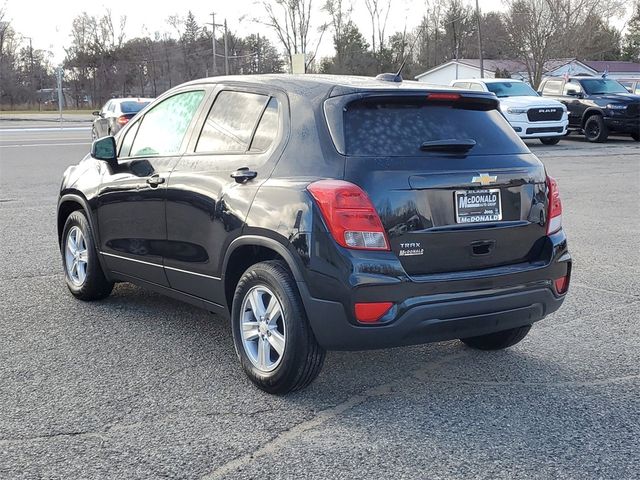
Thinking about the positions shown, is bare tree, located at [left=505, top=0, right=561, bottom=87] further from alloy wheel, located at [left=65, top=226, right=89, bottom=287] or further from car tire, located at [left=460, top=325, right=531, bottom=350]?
car tire, located at [left=460, top=325, right=531, bottom=350]

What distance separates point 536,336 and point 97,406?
2823 millimetres

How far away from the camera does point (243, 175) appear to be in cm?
431

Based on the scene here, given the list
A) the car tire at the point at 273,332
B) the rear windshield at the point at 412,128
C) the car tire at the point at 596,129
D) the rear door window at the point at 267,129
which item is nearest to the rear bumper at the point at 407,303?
the car tire at the point at 273,332

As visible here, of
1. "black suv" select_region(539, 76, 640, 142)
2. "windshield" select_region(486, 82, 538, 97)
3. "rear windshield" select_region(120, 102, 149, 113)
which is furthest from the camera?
"windshield" select_region(486, 82, 538, 97)

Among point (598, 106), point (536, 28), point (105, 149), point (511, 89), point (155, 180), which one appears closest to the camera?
point (155, 180)

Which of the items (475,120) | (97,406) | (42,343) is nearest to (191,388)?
(97,406)

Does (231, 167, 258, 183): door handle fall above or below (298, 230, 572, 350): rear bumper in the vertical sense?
above

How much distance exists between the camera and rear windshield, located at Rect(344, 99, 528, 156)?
398 cm

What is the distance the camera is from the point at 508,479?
322 cm

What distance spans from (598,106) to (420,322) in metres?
22.4

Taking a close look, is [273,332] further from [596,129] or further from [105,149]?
[596,129]

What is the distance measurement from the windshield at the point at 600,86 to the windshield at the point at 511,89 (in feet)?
6.23

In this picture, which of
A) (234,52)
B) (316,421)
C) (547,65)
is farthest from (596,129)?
(234,52)

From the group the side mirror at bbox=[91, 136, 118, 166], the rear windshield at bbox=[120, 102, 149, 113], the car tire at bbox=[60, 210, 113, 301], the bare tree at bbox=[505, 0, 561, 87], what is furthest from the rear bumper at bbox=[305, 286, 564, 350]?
the bare tree at bbox=[505, 0, 561, 87]
